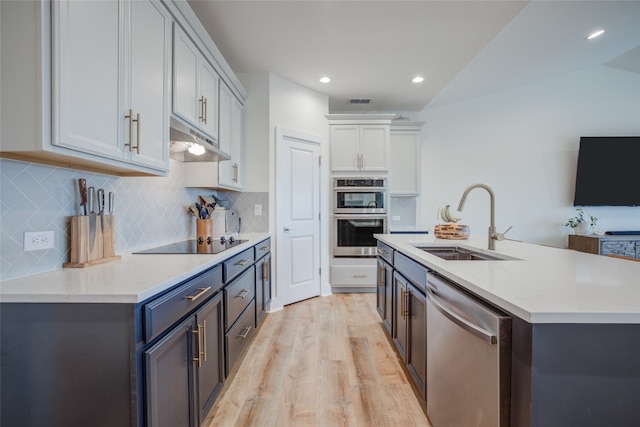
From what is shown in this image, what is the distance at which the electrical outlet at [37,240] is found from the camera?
1.15 metres

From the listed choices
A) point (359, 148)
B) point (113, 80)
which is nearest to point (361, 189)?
point (359, 148)

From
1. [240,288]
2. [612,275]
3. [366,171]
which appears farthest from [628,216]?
[240,288]

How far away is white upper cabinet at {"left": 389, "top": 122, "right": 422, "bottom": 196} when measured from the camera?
4.09 m

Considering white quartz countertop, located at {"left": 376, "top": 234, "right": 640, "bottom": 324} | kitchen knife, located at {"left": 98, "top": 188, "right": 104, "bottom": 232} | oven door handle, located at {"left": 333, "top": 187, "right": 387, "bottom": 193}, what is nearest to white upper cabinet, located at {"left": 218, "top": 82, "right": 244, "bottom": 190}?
kitchen knife, located at {"left": 98, "top": 188, "right": 104, "bottom": 232}

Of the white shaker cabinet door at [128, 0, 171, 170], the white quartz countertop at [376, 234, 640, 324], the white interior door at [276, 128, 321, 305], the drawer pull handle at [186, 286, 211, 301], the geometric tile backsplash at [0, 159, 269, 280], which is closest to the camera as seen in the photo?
the white quartz countertop at [376, 234, 640, 324]

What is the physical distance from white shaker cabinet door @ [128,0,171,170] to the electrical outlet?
0.49 meters

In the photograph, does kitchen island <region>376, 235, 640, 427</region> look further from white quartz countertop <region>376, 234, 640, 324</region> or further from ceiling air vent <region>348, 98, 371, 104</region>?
ceiling air vent <region>348, 98, 371, 104</region>

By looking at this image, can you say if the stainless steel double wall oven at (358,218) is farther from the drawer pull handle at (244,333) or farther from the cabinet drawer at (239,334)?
the drawer pull handle at (244,333)

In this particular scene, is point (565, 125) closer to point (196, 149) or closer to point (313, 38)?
point (313, 38)

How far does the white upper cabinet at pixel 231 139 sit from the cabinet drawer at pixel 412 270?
5.52 feet

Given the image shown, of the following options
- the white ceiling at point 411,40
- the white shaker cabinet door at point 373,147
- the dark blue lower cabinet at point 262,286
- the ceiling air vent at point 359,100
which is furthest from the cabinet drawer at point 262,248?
the ceiling air vent at point 359,100

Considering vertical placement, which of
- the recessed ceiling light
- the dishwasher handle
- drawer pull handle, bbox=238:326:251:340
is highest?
the recessed ceiling light

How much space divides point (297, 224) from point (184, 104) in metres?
1.92

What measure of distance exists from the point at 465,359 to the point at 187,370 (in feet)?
3.82
